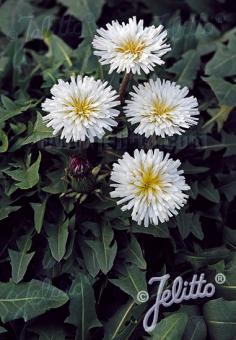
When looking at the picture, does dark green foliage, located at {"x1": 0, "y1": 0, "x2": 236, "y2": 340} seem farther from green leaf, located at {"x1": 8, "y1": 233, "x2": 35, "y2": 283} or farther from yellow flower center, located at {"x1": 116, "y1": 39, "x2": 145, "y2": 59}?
yellow flower center, located at {"x1": 116, "y1": 39, "x2": 145, "y2": 59}

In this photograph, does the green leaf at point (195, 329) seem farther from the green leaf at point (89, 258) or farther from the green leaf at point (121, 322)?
the green leaf at point (89, 258)

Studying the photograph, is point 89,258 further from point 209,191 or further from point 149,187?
point 209,191

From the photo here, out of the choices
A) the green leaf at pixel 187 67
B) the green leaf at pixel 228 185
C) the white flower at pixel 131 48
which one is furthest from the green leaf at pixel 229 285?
the green leaf at pixel 187 67

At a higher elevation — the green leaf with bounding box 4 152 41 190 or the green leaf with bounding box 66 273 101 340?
the green leaf with bounding box 4 152 41 190

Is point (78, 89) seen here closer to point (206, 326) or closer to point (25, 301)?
point (25, 301)

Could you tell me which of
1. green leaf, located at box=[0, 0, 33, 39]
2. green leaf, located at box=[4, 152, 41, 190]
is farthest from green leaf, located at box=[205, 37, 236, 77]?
green leaf, located at box=[0, 0, 33, 39]

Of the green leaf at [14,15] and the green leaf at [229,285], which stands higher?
the green leaf at [14,15]

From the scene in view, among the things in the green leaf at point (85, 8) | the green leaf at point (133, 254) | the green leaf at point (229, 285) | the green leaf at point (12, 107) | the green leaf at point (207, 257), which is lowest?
the green leaf at point (229, 285)
